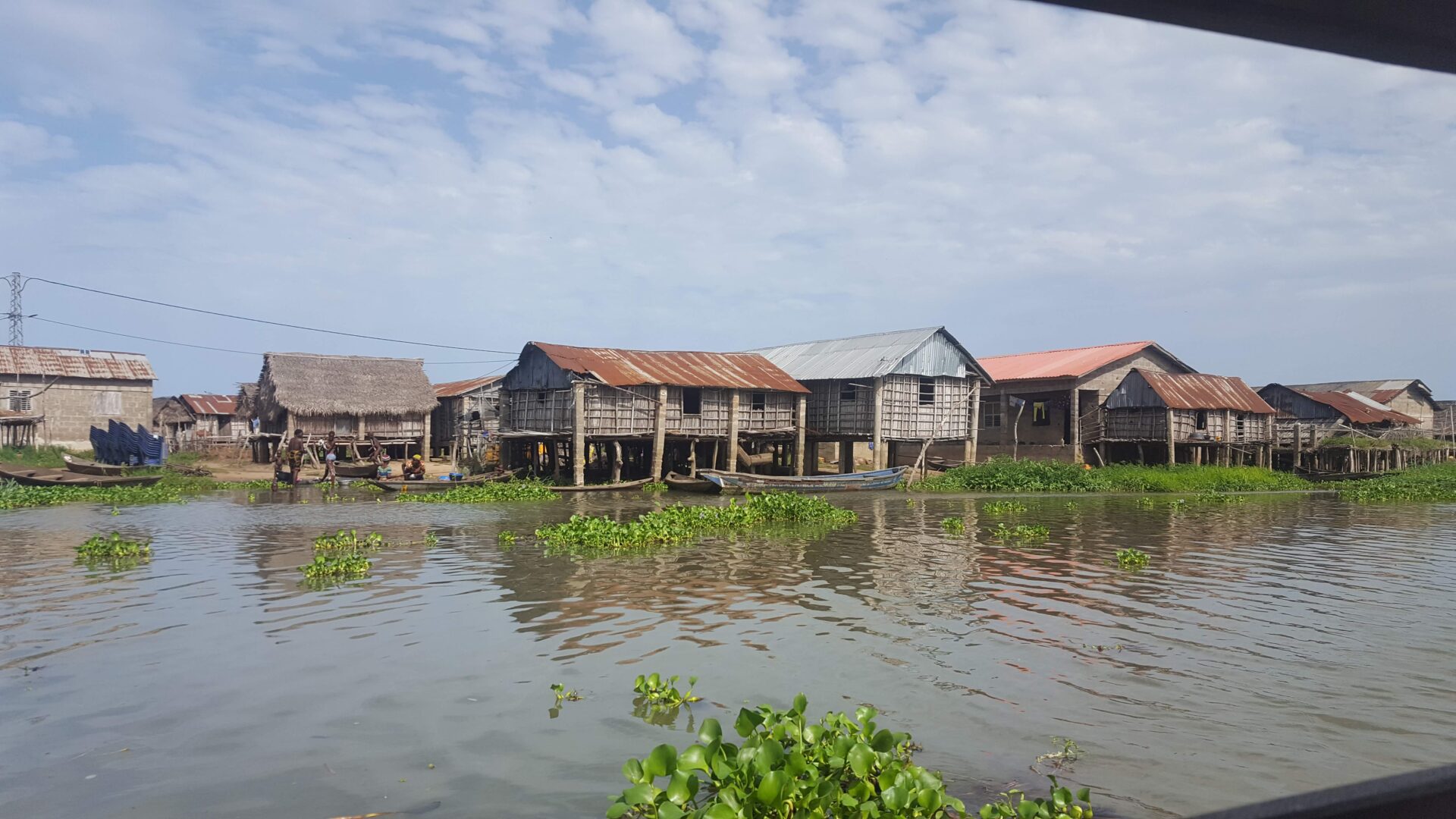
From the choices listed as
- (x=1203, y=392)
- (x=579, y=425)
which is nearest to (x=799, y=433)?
(x=579, y=425)

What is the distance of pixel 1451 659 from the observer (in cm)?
829

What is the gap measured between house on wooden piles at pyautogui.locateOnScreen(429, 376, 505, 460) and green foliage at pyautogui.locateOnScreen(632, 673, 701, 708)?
30575 millimetres

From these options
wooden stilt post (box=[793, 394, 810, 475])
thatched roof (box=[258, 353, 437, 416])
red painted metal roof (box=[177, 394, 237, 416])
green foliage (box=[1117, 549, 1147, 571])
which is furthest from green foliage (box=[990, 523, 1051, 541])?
red painted metal roof (box=[177, 394, 237, 416])

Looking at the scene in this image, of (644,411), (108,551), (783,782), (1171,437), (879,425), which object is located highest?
(644,411)

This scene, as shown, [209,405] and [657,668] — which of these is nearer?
[657,668]

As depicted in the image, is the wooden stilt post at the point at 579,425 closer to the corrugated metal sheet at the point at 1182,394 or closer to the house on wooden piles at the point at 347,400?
the house on wooden piles at the point at 347,400

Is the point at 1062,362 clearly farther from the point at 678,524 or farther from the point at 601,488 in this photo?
the point at 678,524

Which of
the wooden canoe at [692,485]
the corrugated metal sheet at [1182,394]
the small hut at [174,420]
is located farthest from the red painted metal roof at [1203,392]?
the small hut at [174,420]

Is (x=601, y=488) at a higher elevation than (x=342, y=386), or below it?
below

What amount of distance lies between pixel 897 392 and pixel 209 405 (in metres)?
35.3

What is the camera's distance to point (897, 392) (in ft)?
103

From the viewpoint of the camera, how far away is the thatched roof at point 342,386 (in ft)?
111

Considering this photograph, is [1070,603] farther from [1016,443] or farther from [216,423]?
[216,423]

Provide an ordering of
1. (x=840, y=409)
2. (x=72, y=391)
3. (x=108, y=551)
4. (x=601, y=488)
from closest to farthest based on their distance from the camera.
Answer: (x=108, y=551) < (x=601, y=488) < (x=840, y=409) < (x=72, y=391)
